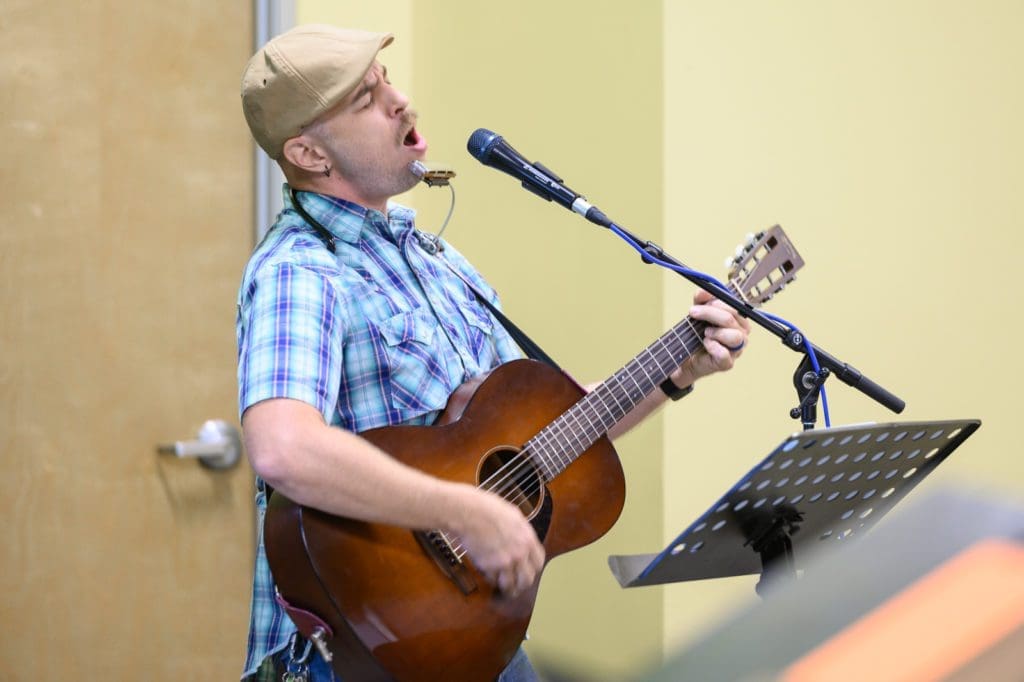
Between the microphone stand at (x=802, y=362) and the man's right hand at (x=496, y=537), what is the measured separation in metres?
0.43

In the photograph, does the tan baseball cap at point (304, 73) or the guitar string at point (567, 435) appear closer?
the guitar string at point (567, 435)

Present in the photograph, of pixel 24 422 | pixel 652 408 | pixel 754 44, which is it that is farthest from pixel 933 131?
pixel 24 422

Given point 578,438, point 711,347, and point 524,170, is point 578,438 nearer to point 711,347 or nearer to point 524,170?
point 711,347

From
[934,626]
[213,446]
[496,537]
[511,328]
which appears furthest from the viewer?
[213,446]

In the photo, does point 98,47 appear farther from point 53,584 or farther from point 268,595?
point 268,595

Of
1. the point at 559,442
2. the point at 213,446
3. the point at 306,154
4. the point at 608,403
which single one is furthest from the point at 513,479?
the point at 213,446

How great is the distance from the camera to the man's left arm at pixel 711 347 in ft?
5.98

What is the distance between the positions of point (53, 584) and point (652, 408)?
118 centimetres

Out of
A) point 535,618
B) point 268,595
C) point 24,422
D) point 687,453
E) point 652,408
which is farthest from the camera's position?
point 535,618

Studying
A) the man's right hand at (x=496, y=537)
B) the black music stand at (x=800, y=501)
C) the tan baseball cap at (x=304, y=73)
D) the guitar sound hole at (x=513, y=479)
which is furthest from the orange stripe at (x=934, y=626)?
the tan baseball cap at (x=304, y=73)

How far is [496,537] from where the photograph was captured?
148 cm

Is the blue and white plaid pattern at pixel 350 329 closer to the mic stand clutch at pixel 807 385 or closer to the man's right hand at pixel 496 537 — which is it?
the man's right hand at pixel 496 537

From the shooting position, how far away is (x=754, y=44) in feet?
8.91

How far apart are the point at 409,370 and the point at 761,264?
578 millimetres
